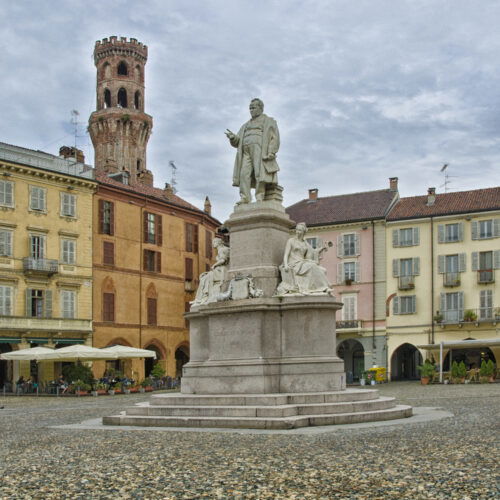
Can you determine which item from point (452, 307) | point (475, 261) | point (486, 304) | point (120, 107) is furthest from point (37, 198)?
point (120, 107)

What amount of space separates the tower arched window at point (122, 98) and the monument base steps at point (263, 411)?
80.7m

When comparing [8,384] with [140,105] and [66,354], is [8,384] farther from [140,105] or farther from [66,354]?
[140,105]

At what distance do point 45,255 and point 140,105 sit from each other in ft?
164

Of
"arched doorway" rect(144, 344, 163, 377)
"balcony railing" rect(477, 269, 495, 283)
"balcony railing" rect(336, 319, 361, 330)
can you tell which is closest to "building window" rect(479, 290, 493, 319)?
"balcony railing" rect(477, 269, 495, 283)

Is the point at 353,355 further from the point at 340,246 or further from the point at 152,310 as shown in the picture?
the point at 152,310

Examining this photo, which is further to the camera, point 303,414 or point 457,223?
point 457,223

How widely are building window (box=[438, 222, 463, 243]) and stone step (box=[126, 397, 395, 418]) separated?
41.6 m

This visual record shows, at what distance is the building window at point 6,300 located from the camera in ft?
151

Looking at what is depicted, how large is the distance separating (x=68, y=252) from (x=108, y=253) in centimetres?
314

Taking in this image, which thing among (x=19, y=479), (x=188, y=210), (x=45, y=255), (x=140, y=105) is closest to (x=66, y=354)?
(x=45, y=255)

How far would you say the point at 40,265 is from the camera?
47.9m

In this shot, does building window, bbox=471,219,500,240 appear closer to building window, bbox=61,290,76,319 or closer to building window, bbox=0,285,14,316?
building window, bbox=61,290,76,319

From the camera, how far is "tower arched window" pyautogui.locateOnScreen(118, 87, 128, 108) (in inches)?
3718

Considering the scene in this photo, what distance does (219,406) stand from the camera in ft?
52.3
